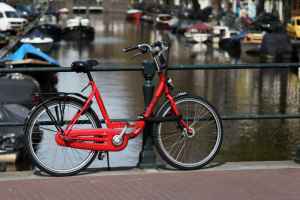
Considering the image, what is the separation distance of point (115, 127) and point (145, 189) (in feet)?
2.94

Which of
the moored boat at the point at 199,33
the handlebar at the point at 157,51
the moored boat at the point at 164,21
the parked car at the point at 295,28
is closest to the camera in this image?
the handlebar at the point at 157,51

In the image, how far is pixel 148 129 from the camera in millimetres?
7762

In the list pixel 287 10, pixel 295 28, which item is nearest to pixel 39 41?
pixel 295 28

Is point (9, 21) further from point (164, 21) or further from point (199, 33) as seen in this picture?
point (164, 21)

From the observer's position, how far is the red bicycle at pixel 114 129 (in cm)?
748

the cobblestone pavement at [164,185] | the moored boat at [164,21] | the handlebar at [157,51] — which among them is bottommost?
the moored boat at [164,21]

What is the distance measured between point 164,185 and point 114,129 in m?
0.82

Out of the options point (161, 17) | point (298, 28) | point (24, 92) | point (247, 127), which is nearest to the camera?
point (247, 127)

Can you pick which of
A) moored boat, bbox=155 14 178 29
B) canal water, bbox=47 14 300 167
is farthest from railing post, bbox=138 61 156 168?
moored boat, bbox=155 14 178 29

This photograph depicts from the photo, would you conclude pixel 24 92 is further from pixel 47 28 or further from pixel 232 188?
pixel 47 28

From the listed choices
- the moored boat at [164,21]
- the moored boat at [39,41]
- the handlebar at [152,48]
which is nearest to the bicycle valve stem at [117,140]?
the handlebar at [152,48]

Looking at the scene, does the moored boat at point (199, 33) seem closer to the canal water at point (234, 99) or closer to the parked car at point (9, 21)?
the parked car at point (9, 21)

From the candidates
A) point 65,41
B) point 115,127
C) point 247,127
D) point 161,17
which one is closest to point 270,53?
point 247,127

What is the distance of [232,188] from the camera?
709 cm
